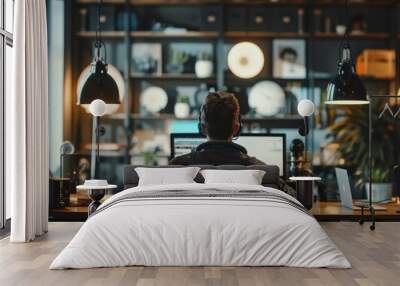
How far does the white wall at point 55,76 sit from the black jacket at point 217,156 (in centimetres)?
278

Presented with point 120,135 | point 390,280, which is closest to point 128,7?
point 120,135

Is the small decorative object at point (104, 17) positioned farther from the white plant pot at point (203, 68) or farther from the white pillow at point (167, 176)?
the white pillow at point (167, 176)

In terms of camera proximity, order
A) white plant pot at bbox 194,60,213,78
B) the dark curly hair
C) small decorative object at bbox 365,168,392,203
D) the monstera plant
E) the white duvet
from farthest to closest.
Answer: white plant pot at bbox 194,60,213,78 → the monstera plant → small decorative object at bbox 365,168,392,203 → the dark curly hair → the white duvet

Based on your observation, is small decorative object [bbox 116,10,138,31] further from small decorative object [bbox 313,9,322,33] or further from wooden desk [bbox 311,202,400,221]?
wooden desk [bbox 311,202,400,221]

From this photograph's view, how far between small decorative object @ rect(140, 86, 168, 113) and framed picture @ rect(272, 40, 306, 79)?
1374 millimetres

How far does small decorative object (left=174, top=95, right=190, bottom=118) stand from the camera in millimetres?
8648

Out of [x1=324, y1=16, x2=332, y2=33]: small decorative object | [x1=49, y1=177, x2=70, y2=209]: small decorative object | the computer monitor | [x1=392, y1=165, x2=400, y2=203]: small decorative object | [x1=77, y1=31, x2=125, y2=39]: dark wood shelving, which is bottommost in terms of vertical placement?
[x1=392, y1=165, x2=400, y2=203]: small decorative object

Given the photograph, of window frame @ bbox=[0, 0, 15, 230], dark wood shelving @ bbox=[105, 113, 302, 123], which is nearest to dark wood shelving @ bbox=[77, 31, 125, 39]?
dark wood shelving @ bbox=[105, 113, 302, 123]

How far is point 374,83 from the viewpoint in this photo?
29.1 feet

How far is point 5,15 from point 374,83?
450cm

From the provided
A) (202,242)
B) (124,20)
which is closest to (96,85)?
(202,242)

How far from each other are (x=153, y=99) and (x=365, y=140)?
8.36ft

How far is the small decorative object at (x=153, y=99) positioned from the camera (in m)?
8.80

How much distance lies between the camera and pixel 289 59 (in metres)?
8.73
